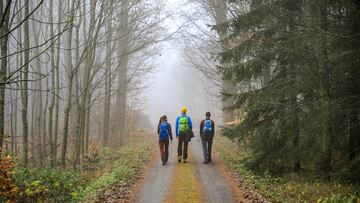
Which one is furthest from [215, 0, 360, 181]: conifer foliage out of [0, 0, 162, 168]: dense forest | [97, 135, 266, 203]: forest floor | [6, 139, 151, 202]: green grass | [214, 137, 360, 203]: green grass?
[0, 0, 162, 168]: dense forest

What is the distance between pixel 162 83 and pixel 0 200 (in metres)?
122

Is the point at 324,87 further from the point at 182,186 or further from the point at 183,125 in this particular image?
the point at 183,125

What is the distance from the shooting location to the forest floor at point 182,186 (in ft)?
33.0

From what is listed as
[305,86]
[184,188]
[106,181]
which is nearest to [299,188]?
[305,86]

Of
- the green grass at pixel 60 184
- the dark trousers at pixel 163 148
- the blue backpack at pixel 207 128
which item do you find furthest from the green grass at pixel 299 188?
the green grass at pixel 60 184

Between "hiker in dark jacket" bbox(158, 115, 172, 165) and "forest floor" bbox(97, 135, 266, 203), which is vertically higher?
"hiker in dark jacket" bbox(158, 115, 172, 165)

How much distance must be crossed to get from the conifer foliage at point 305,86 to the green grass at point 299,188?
40 centimetres

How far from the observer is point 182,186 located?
11367mm

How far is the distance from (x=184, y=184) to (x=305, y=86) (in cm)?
444

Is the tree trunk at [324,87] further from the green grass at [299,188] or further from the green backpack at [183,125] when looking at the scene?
the green backpack at [183,125]

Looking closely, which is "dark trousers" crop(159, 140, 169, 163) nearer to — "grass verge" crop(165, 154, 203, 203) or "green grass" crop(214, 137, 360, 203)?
"grass verge" crop(165, 154, 203, 203)

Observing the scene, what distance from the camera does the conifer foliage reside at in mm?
10266

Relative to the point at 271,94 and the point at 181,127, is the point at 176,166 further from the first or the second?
the point at 271,94

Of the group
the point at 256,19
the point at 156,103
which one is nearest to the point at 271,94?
the point at 256,19
